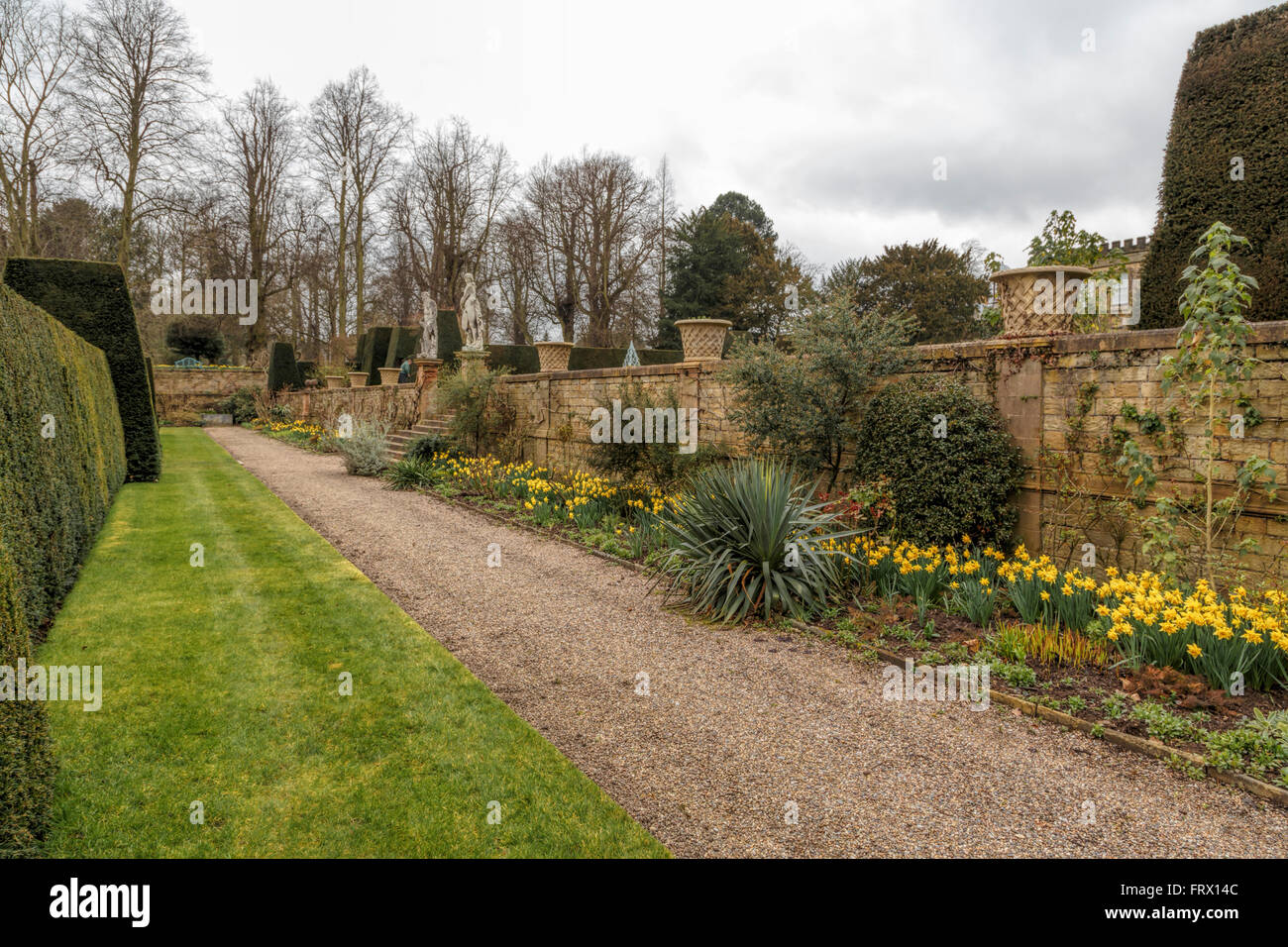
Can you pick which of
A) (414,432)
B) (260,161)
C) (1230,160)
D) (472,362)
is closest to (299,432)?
(414,432)

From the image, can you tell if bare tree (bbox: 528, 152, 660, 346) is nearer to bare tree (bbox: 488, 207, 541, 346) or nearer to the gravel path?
bare tree (bbox: 488, 207, 541, 346)

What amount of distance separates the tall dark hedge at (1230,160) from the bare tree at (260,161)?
30706 mm

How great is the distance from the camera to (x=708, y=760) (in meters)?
3.21

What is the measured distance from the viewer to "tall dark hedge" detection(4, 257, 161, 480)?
11117mm

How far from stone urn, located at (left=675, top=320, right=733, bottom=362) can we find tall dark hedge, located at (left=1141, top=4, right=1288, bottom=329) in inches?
191

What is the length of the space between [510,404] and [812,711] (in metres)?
10.2

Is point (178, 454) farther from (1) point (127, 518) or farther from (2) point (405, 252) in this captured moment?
(2) point (405, 252)

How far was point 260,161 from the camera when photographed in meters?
30.0

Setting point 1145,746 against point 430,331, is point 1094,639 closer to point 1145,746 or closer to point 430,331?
point 1145,746

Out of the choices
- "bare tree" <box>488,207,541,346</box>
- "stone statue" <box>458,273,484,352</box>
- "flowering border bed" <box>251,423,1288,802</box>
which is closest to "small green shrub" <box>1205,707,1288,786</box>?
"flowering border bed" <box>251,423,1288,802</box>

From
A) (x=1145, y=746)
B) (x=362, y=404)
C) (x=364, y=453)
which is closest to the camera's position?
(x=1145, y=746)

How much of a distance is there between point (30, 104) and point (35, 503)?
2427 cm

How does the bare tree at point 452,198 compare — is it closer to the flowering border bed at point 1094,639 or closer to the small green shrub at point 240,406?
the small green shrub at point 240,406

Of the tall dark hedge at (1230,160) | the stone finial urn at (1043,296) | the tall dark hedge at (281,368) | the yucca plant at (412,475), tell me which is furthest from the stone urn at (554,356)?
the tall dark hedge at (281,368)
